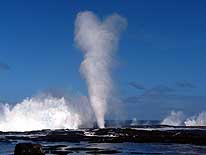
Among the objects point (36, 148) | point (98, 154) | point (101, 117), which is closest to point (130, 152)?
point (98, 154)

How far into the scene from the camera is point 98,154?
177 ft

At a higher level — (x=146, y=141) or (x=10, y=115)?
(x=10, y=115)

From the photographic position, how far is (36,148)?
5012 cm

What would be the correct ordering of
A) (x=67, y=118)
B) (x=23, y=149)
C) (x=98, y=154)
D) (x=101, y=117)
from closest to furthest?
(x=23, y=149), (x=98, y=154), (x=101, y=117), (x=67, y=118)

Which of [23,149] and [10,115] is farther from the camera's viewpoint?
[10,115]

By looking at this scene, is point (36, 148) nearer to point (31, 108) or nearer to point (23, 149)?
point (23, 149)

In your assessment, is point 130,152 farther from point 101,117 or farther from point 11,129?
point 11,129

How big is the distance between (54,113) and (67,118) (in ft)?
14.7

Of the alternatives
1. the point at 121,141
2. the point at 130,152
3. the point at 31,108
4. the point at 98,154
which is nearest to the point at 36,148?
the point at 98,154

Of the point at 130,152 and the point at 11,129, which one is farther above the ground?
the point at 11,129

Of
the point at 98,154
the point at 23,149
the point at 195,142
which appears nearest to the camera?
the point at 23,149

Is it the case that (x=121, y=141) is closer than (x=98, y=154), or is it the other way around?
(x=98, y=154)

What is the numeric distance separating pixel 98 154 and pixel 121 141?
22262mm

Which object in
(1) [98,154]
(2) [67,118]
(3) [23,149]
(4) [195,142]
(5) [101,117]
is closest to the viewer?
(3) [23,149]
